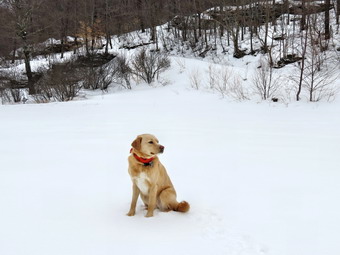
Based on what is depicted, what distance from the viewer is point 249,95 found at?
506 inches

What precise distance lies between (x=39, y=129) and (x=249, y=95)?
354 inches

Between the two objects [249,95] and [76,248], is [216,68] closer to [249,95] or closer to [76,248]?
[249,95]

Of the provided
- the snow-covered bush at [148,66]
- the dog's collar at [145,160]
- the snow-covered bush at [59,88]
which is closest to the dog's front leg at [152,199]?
the dog's collar at [145,160]

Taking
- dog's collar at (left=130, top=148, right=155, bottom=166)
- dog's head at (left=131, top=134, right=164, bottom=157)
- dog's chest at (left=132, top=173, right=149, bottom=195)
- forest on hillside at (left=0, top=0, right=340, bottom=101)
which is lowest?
dog's chest at (left=132, top=173, right=149, bottom=195)

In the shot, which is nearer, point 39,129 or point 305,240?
point 305,240

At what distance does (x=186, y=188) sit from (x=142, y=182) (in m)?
1.22

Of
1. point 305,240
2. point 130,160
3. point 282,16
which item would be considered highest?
point 282,16

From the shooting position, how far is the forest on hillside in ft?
64.3

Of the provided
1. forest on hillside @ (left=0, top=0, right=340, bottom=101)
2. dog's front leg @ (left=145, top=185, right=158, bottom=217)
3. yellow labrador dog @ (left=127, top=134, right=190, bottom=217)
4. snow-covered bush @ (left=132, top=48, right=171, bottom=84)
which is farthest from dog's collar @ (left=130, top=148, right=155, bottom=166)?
snow-covered bush @ (left=132, top=48, right=171, bottom=84)

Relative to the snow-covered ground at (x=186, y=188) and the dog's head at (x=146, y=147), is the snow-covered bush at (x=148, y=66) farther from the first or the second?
the dog's head at (x=146, y=147)

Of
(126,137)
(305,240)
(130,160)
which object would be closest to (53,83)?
(126,137)

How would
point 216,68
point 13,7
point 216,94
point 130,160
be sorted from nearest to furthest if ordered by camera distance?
point 130,160 < point 216,94 < point 216,68 < point 13,7

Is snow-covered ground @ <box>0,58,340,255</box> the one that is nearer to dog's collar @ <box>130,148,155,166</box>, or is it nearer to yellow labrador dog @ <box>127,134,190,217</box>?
yellow labrador dog @ <box>127,134,190,217</box>

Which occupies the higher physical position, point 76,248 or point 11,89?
point 11,89
